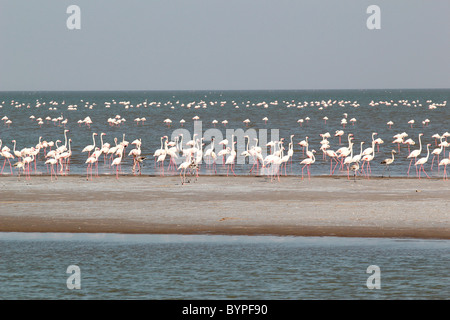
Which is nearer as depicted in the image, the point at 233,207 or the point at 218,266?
the point at 218,266

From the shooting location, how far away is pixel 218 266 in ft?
43.7

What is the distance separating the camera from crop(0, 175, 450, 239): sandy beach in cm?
1656

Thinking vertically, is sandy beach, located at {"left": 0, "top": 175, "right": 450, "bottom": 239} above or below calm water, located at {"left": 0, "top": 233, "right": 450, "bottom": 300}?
above

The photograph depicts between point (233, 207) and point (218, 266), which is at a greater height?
point (233, 207)

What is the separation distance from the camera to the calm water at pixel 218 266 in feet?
38.6

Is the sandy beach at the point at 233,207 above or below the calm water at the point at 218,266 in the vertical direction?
above

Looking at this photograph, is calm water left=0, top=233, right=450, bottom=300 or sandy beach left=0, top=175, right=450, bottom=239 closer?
calm water left=0, top=233, right=450, bottom=300

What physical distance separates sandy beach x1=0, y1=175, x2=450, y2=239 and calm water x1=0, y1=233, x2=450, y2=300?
0.72m

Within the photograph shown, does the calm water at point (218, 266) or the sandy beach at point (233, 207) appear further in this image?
the sandy beach at point (233, 207)

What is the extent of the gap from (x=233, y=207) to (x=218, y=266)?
20.0 ft

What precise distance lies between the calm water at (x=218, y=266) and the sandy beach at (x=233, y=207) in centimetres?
72
